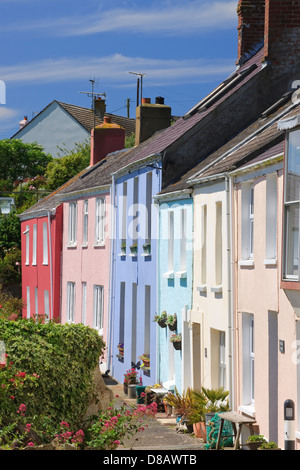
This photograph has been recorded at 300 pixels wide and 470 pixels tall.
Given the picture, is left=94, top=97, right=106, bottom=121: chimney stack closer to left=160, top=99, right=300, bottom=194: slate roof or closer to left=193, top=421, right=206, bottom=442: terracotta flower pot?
left=160, top=99, right=300, bottom=194: slate roof

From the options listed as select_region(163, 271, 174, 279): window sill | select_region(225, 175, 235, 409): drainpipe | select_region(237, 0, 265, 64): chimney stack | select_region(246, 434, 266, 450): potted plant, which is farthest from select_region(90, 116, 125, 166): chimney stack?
select_region(246, 434, 266, 450): potted plant

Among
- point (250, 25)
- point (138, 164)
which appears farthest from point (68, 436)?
point (250, 25)

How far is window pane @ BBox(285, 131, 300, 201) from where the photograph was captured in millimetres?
13789

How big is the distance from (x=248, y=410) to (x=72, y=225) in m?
21.4

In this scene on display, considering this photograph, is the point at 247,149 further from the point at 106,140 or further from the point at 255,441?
the point at 106,140

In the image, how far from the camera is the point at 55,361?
530 inches

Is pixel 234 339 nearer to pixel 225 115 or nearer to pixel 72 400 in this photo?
pixel 72 400

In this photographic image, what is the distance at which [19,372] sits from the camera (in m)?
12.9

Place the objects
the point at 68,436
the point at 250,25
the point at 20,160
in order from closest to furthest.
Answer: the point at 68,436
the point at 250,25
the point at 20,160

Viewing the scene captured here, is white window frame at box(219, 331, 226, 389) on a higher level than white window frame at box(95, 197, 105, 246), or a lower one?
lower

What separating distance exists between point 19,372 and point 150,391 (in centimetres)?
1162

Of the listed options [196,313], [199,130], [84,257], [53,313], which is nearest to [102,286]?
[84,257]

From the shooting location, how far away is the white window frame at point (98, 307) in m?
32.9

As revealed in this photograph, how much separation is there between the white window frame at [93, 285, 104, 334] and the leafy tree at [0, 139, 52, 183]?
111ft
